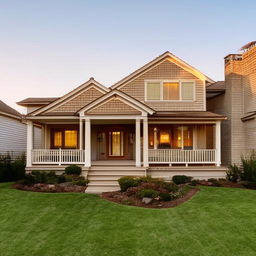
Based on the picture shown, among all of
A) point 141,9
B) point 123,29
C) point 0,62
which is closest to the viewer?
point 141,9

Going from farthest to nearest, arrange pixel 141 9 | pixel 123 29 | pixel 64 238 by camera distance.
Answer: pixel 123 29, pixel 141 9, pixel 64 238

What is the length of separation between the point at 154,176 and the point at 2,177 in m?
9.23

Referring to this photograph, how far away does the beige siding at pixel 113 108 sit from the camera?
13703mm

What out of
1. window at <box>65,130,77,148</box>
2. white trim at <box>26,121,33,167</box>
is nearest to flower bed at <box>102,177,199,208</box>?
white trim at <box>26,121,33,167</box>

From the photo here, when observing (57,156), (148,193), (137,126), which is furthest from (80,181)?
(137,126)

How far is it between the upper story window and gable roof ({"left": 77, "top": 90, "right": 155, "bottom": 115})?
3.18 meters

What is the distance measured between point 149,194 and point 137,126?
5.00 meters

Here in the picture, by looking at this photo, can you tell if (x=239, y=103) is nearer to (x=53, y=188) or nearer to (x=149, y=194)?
(x=149, y=194)

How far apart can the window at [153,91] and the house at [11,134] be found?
9.49 m

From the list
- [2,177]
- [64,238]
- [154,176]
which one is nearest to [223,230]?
[64,238]

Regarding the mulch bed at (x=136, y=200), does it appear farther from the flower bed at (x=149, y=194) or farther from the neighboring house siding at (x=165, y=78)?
the neighboring house siding at (x=165, y=78)

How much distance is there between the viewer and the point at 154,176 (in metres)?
13.7

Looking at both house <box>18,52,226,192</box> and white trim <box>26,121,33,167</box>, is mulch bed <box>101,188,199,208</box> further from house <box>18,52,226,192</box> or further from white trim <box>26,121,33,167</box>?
white trim <box>26,121,33,167</box>

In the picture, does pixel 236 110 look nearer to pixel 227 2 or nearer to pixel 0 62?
pixel 227 2
